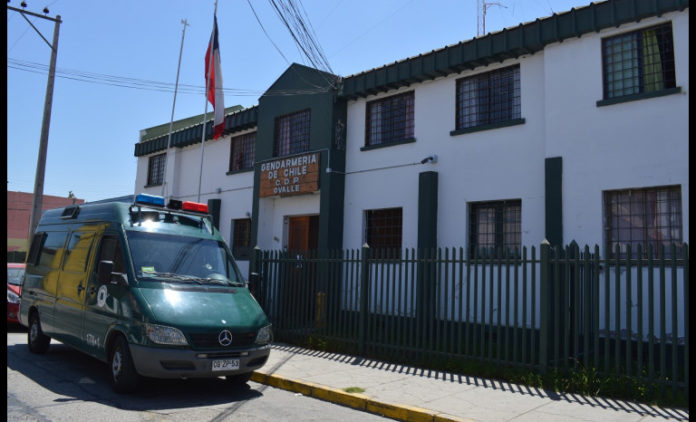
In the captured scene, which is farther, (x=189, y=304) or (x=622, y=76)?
(x=622, y=76)

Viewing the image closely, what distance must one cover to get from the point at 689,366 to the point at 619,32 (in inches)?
237

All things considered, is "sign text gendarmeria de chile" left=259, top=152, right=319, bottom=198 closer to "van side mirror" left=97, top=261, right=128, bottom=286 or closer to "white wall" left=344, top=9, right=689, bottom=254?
"white wall" left=344, top=9, right=689, bottom=254

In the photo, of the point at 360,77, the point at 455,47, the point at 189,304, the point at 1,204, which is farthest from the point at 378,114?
the point at 1,204

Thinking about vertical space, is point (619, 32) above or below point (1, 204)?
above

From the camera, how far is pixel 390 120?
13352mm

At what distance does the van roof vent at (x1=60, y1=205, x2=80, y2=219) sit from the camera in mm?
8906

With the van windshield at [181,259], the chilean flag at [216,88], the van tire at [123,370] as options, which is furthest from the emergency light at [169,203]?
the chilean flag at [216,88]

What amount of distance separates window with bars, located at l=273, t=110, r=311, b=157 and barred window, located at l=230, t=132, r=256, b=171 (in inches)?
67.5

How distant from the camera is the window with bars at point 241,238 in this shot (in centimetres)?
1677

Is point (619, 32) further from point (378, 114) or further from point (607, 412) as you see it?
point (607, 412)

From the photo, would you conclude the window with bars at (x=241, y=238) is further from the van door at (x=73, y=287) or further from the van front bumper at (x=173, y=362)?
the van front bumper at (x=173, y=362)

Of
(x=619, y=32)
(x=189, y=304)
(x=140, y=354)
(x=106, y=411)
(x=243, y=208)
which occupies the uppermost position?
(x=619, y=32)

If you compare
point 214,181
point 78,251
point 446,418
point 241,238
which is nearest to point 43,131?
point 214,181

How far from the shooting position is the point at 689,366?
20.3 ft
